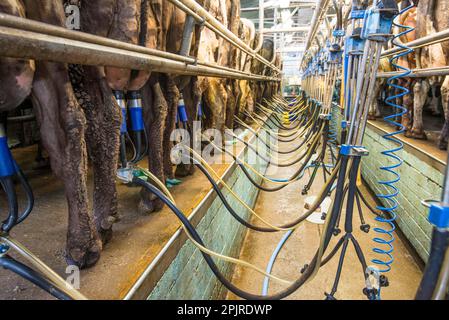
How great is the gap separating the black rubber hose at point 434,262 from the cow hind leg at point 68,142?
1.04m

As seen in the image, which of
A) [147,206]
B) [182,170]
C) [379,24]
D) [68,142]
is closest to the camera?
[68,142]

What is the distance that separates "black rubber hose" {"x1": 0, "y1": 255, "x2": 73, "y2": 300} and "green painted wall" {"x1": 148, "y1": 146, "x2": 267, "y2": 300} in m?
0.38

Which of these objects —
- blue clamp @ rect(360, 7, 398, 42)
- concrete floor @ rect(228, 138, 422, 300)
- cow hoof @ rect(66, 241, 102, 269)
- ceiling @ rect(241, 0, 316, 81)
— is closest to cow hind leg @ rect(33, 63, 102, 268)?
cow hoof @ rect(66, 241, 102, 269)

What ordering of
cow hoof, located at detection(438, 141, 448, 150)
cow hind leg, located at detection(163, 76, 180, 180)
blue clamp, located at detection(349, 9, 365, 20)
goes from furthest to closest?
1. cow hoof, located at detection(438, 141, 448, 150)
2. cow hind leg, located at detection(163, 76, 180, 180)
3. blue clamp, located at detection(349, 9, 365, 20)

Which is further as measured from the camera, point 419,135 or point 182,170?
point 419,135

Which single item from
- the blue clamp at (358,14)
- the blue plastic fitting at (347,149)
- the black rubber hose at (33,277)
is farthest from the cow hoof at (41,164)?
the blue clamp at (358,14)

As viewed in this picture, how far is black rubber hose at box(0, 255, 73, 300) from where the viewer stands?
2.52 ft

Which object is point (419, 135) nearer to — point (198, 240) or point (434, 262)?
point (198, 240)

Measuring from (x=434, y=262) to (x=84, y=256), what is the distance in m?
1.08

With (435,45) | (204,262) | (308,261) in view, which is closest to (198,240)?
(204,262)

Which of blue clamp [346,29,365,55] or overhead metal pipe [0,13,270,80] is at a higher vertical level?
blue clamp [346,29,365,55]

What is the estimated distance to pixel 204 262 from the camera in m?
1.76

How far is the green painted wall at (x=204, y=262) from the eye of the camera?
1.30 metres

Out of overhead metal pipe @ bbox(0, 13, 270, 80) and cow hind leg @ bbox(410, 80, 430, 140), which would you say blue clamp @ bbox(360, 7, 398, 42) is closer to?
overhead metal pipe @ bbox(0, 13, 270, 80)
